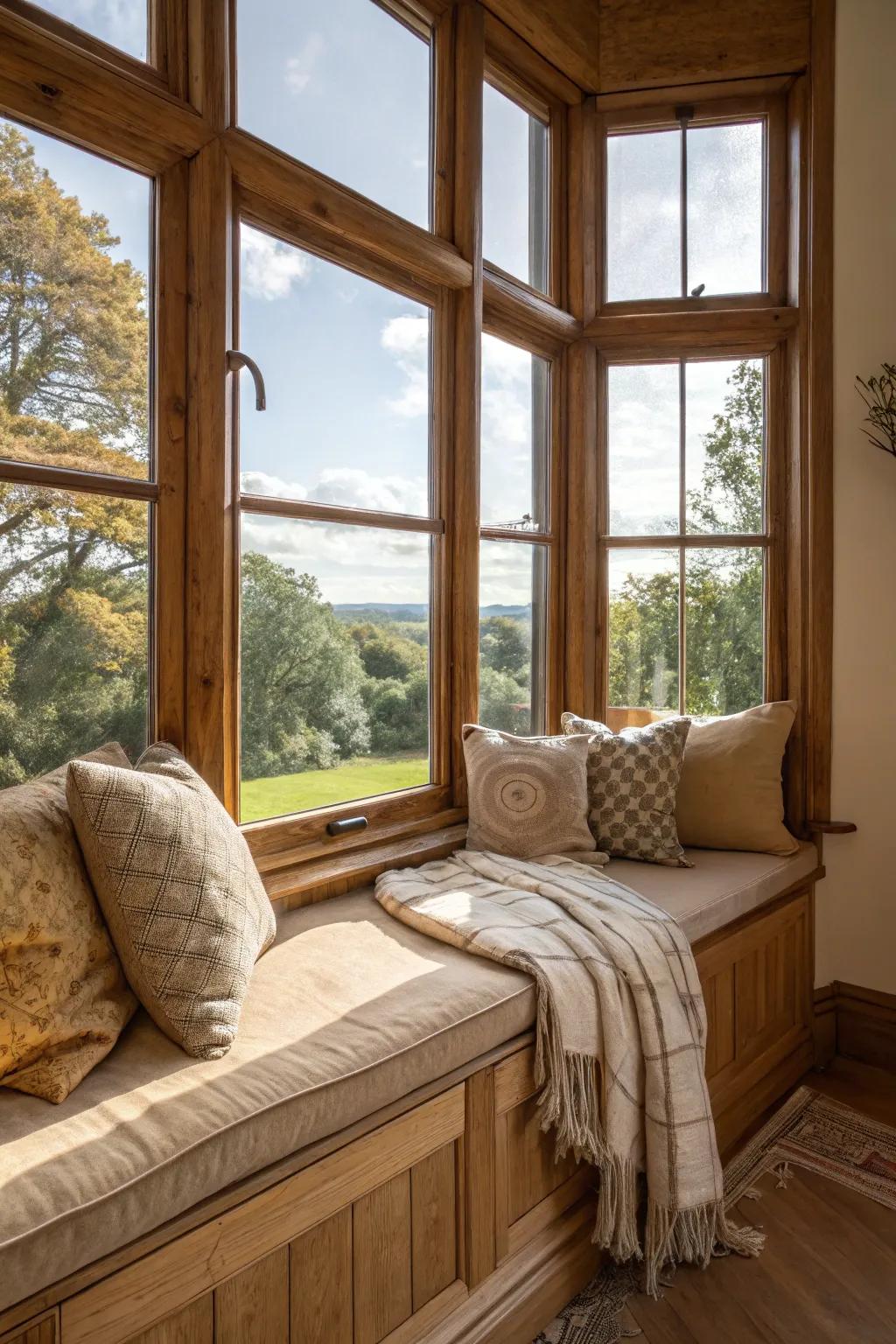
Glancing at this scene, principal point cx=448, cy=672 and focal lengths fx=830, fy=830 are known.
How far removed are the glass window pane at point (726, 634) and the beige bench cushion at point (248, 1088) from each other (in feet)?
4.96

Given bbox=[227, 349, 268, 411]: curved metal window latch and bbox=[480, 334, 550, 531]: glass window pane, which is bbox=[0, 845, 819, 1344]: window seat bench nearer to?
bbox=[227, 349, 268, 411]: curved metal window latch

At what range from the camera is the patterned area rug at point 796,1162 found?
1.62 m

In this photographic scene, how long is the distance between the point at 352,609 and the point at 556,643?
94cm

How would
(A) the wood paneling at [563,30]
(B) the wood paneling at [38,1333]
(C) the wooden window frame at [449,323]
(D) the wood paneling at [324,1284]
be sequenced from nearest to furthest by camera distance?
(B) the wood paneling at [38,1333] → (D) the wood paneling at [324,1284] → (C) the wooden window frame at [449,323] → (A) the wood paneling at [563,30]

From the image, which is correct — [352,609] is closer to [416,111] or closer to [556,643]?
[556,643]

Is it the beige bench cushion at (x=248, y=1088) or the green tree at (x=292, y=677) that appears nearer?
the beige bench cushion at (x=248, y=1088)

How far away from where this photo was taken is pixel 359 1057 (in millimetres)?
1274

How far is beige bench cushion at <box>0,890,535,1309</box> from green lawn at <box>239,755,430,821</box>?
13.4 inches

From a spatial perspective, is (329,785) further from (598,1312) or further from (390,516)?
(598,1312)

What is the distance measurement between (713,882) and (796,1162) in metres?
0.72

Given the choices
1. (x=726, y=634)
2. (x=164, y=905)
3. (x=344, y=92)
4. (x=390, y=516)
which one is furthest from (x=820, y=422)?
(x=164, y=905)

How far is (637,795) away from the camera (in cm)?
233

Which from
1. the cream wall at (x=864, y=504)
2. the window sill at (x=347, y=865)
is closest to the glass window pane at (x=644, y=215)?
the cream wall at (x=864, y=504)

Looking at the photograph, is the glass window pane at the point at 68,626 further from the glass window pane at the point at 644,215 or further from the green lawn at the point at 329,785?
the glass window pane at the point at 644,215
